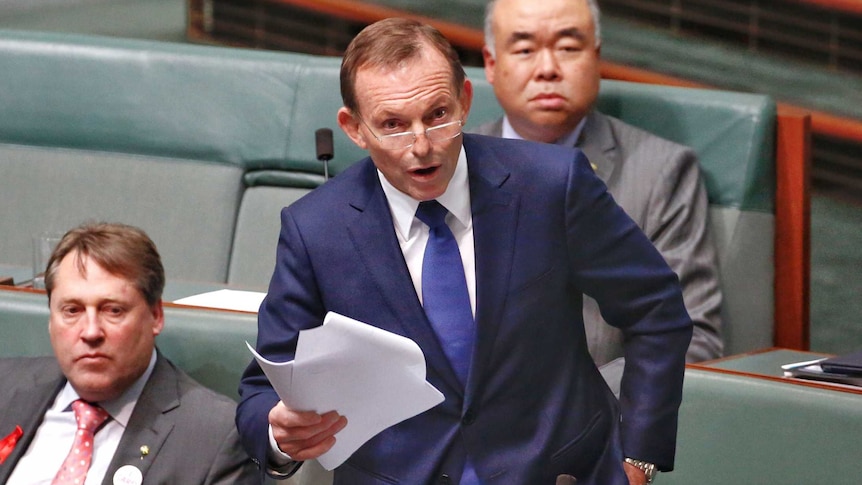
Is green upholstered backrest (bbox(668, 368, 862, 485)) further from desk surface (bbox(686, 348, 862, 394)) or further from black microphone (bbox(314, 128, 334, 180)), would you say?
black microphone (bbox(314, 128, 334, 180))

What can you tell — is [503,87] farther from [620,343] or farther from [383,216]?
[383,216]

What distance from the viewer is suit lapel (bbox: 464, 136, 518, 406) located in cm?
135

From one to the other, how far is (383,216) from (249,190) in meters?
1.57

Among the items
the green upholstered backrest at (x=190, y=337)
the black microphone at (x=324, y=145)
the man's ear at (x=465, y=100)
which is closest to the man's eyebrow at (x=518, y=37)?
the black microphone at (x=324, y=145)

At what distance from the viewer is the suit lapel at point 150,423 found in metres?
1.94

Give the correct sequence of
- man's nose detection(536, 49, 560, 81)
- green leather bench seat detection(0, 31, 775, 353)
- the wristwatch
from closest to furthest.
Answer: the wristwatch
man's nose detection(536, 49, 560, 81)
green leather bench seat detection(0, 31, 775, 353)

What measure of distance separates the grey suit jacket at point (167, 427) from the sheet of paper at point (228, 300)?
0.19 m

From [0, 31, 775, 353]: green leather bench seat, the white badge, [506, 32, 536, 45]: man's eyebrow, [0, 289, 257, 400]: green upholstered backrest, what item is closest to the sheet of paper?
[0, 289, 257, 400]: green upholstered backrest

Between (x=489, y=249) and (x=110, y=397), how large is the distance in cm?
89

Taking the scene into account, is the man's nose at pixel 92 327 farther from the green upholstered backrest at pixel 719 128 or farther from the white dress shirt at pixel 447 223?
the green upholstered backrest at pixel 719 128

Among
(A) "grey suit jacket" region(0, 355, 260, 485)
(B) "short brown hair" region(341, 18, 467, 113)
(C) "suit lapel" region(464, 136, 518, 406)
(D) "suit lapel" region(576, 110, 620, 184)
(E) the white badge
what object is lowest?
(E) the white badge

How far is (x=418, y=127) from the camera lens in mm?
1310

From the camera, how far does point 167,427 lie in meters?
1.97

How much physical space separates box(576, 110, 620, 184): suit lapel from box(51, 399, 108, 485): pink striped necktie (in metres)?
0.98
